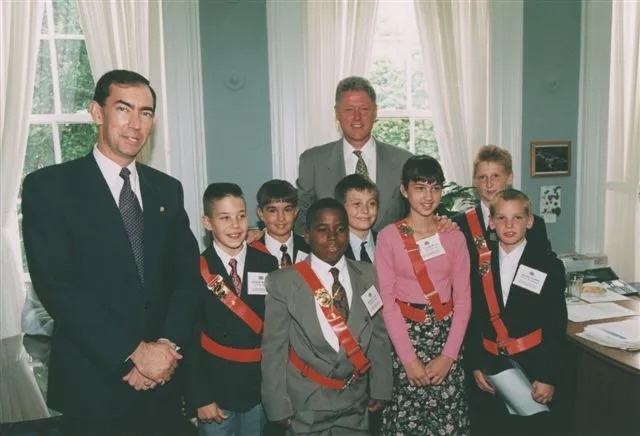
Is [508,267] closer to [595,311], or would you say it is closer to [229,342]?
[595,311]

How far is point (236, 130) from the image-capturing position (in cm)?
372

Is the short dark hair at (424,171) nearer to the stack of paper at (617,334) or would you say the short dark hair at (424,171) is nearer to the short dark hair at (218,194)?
the short dark hair at (218,194)

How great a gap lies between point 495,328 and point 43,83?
336 cm

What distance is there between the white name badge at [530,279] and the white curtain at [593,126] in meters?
2.54

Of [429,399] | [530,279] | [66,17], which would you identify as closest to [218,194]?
[429,399]

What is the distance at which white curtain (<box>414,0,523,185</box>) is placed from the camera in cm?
405

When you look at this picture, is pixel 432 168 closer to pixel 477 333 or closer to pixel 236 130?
pixel 477 333

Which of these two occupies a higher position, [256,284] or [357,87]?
[357,87]

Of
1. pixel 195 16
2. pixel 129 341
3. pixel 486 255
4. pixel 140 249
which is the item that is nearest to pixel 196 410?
pixel 129 341

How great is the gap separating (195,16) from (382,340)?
261 centimetres

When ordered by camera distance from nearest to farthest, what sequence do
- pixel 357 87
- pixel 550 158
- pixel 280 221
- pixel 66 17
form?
1. pixel 280 221
2. pixel 357 87
3. pixel 66 17
4. pixel 550 158

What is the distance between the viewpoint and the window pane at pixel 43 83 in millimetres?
3664

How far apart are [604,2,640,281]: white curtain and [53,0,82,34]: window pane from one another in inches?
162

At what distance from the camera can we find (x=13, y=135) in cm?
350
